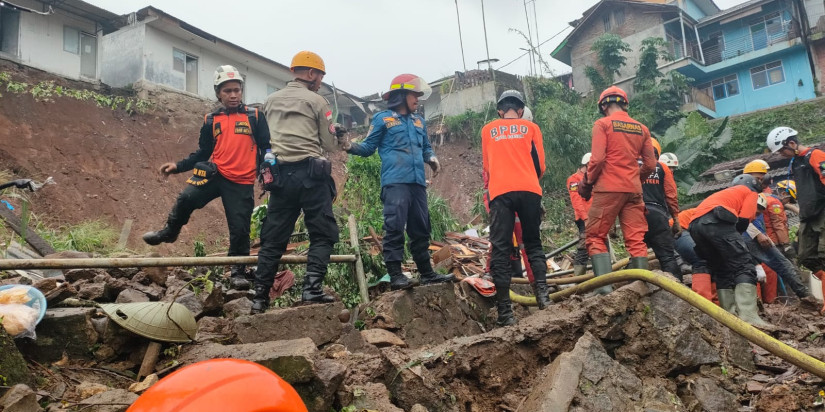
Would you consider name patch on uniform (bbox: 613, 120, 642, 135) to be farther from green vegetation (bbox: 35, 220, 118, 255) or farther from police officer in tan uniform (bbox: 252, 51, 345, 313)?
Answer: green vegetation (bbox: 35, 220, 118, 255)

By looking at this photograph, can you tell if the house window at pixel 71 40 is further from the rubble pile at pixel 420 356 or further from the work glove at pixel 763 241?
the work glove at pixel 763 241

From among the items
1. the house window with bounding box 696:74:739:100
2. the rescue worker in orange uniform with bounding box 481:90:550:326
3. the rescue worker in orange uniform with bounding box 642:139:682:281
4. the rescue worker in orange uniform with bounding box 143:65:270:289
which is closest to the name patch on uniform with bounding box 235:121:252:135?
the rescue worker in orange uniform with bounding box 143:65:270:289

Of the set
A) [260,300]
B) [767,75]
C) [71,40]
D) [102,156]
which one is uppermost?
[71,40]

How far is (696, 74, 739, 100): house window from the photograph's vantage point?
27828 mm

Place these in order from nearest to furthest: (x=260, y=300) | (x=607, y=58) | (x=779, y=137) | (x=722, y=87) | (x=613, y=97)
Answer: (x=260, y=300) < (x=613, y=97) < (x=779, y=137) < (x=607, y=58) < (x=722, y=87)

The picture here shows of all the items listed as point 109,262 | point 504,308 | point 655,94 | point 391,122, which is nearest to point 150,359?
point 109,262

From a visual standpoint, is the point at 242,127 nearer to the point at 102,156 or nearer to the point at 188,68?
the point at 102,156

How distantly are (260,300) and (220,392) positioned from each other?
2.69 metres

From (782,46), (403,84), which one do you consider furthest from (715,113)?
(403,84)

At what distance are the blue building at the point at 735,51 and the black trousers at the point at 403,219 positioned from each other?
952 inches

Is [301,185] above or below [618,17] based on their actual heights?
below

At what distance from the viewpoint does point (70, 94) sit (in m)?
17.6

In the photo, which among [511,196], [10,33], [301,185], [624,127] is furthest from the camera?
[10,33]

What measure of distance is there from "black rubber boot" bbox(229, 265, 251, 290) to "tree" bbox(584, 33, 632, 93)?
934 inches
